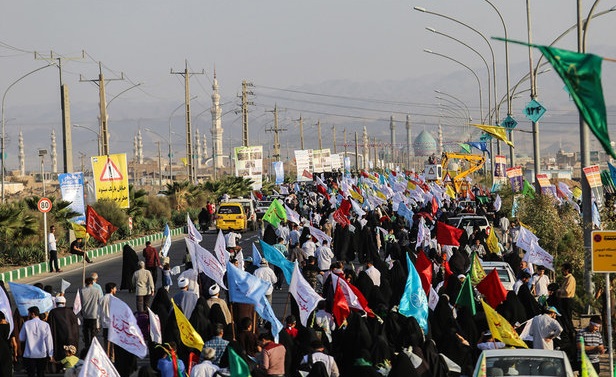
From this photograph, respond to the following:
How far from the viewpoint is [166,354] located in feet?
42.5

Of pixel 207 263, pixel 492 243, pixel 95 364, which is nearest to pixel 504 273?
pixel 207 263

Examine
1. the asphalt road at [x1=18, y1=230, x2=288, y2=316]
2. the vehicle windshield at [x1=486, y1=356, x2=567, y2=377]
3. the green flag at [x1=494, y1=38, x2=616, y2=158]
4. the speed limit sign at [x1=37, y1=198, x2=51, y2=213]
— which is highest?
the green flag at [x1=494, y1=38, x2=616, y2=158]

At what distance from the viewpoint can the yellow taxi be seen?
2032 inches

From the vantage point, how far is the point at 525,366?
39.8 feet

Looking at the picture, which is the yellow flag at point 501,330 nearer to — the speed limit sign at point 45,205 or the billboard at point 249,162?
the speed limit sign at point 45,205

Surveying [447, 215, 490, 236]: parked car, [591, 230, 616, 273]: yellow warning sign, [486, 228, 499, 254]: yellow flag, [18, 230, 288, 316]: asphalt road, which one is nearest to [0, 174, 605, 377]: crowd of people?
[591, 230, 616, 273]: yellow warning sign

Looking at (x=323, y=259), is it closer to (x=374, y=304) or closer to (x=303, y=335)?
(x=374, y=304)

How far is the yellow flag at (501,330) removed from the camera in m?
14.1

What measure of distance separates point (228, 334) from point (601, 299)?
22.2 feet

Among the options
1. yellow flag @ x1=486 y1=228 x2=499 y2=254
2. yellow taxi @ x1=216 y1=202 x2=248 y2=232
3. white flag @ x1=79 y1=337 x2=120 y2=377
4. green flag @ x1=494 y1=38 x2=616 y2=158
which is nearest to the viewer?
green flag @ x1=494 y1=38 x2=616 y2=158

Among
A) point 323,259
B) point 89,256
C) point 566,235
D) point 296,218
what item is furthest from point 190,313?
point 89,256

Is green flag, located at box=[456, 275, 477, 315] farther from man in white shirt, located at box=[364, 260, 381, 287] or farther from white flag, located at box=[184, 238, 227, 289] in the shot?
white flag, located at box=[184, 238, 227, 289]

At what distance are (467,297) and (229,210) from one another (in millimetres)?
35257

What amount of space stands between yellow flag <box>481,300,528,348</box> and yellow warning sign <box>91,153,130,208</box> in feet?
102
